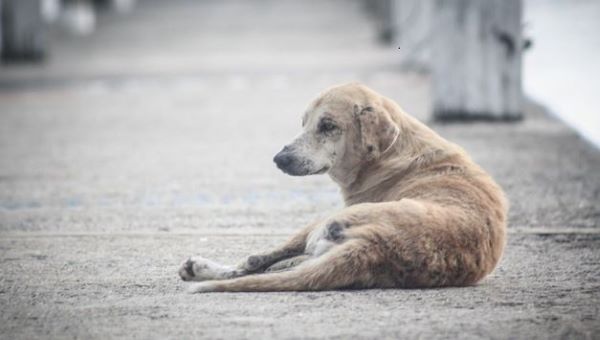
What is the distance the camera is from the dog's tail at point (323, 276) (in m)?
5.45

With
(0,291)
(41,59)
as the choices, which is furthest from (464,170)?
(41,59)

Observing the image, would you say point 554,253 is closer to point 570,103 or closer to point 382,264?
point 382,264

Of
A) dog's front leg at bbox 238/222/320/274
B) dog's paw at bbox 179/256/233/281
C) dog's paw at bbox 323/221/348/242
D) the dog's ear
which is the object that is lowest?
dog's paw at bbox 179/256/233/281

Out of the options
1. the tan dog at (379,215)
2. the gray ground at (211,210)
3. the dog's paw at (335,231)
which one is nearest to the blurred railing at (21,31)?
the gray ground at (211,210)

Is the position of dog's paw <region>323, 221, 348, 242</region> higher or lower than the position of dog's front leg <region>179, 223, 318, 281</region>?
higher

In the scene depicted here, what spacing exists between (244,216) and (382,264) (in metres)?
2.99

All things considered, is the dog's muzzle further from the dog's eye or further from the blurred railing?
the blurred railing

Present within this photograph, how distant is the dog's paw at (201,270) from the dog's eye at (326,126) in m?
0.96

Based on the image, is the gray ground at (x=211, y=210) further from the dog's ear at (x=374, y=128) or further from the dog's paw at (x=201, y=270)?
the dog's ear at (x=374, y=128)

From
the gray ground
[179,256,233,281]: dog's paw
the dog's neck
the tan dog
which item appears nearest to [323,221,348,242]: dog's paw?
the tan dog

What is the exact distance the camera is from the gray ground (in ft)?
17.3

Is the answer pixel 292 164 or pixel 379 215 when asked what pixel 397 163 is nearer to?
pixel 292 164

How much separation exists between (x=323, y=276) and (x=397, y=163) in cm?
101

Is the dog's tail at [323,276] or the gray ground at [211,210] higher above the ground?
the dog's tail at [323,276]
